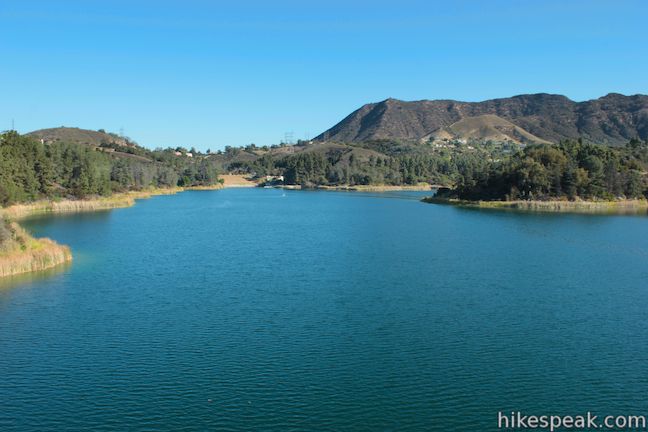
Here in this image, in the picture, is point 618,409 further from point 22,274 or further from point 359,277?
point 22,274

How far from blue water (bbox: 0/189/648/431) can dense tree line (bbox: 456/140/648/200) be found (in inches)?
2652

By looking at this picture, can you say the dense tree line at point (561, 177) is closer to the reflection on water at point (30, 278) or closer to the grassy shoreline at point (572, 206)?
the grassy shoreline at point (572, 206)

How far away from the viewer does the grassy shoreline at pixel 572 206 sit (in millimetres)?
113869

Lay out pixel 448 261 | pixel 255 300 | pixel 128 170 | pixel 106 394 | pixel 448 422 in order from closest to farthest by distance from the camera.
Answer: pixel 448 422 < pixel 106 394 < pixel 255 300 < pixel 448 261 < pixel 128 170

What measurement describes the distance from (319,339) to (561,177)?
10731 centimetres

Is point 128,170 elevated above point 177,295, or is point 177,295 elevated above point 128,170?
point 128,170

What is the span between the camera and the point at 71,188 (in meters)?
113

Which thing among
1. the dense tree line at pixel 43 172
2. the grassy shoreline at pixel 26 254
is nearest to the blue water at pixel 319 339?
the grassy shoreline at pixel 26 254

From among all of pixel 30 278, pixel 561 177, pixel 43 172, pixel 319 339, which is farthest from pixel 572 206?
pixel 30 278

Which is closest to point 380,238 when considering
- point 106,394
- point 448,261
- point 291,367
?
point 448,261

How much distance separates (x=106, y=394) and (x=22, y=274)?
81.0 ft

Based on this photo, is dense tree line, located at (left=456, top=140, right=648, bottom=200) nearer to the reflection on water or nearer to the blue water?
the blue water

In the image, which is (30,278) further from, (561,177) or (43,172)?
(561,177)

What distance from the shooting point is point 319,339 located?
92.0ft
